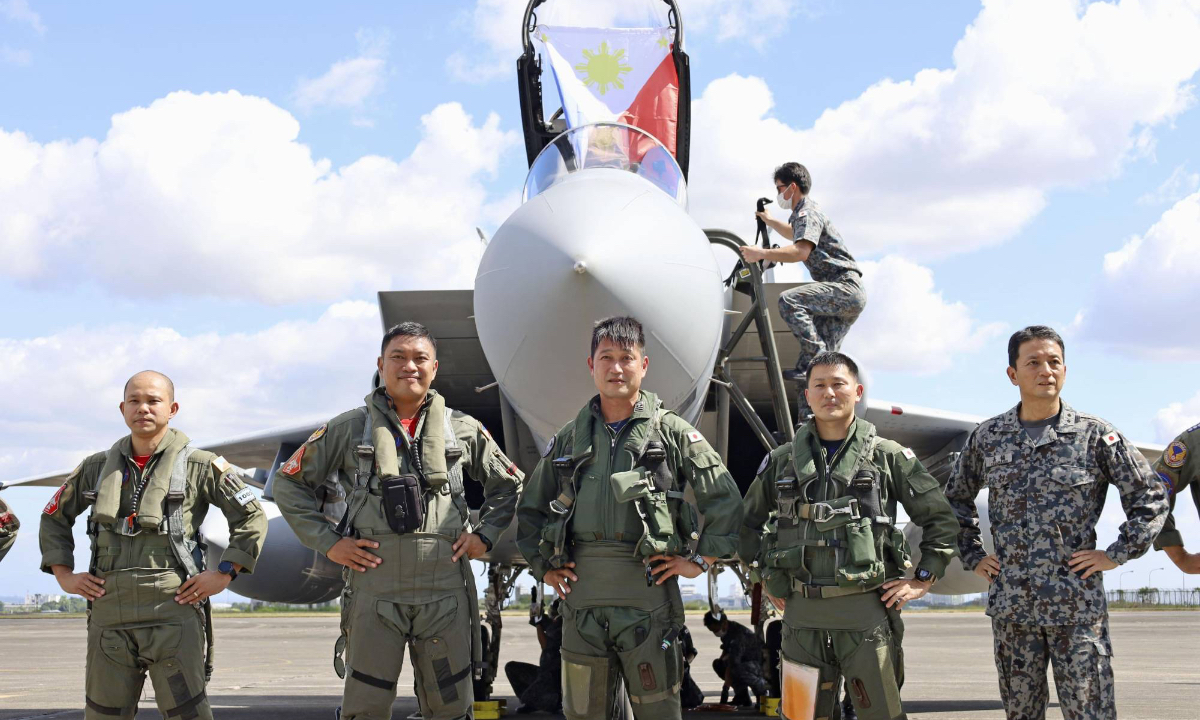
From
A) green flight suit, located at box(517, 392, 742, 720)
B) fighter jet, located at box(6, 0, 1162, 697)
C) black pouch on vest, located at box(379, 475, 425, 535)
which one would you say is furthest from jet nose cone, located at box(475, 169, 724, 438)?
black pouch on vest, located at box(379, 475, 425, 535)

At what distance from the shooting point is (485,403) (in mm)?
7547

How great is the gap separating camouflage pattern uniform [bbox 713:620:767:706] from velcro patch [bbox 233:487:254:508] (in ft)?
16.8

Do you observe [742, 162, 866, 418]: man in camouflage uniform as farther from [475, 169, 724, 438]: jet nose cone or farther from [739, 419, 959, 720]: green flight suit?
[739, 419, 959, 720]: green flight suit

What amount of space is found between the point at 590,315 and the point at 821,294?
1.83m

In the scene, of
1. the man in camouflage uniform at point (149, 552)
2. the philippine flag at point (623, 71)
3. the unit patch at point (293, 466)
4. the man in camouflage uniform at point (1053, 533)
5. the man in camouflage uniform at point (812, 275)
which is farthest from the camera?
the philippine flag at point (623, 71)

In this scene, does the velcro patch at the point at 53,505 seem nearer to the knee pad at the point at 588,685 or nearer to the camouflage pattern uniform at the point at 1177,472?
the knee pad at the point at 588,685

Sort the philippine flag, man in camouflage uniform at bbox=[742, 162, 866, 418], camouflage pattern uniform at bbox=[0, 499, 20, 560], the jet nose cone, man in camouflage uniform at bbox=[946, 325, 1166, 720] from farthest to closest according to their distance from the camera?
the philippine flag, man in camouflage uniform at bbox=[742, 162, 866, 418], camouflage pattern uniform at bbox=[0, 499, 20, 560], the jet nose cone, man in camouflage uniform at bbox=[946, 325, 1166, 720]

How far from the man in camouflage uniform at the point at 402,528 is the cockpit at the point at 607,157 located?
259 centimetres

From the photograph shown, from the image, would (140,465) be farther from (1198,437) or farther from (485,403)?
(1198,437)

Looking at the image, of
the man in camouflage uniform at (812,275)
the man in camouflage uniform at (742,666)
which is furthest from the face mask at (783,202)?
the man in camouflage uniform at (742,666)

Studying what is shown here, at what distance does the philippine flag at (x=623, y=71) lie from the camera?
28.7 ft

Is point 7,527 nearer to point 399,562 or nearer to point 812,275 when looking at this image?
point 399,562

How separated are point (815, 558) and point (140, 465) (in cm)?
276

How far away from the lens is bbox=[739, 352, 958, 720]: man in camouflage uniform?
4008 mm
